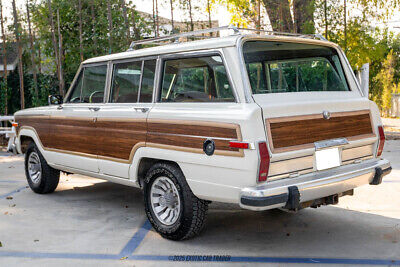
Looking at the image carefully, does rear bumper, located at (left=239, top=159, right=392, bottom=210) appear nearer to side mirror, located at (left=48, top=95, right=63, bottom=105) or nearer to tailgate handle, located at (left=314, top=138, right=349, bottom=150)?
tailgate handle, located at (left=314, top=138, right=349, bottom=150)

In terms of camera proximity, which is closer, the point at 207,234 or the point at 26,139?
the point at 207,234

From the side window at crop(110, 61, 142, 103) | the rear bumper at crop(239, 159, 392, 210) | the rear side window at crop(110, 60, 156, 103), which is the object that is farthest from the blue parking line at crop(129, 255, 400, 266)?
the side window at crop(110, 61, 142, 103)

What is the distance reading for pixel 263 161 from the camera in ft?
13.0

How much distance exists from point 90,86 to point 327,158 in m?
3.31

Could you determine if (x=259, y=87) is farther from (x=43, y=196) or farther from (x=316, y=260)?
(x=43, y=196)

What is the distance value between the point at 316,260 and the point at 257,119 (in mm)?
1385

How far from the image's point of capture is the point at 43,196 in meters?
7.18

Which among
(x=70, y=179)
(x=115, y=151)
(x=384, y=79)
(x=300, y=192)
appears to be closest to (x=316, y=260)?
(x=300, y=192)

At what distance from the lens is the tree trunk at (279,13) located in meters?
17.2

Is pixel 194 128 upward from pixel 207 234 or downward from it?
upward

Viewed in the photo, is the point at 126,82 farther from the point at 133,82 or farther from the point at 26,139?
the point at 26,139

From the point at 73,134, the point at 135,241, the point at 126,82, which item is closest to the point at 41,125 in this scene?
the point at 73,134

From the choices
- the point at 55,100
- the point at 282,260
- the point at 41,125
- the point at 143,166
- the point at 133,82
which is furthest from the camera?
the point at 41,125

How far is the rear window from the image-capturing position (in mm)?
4590
